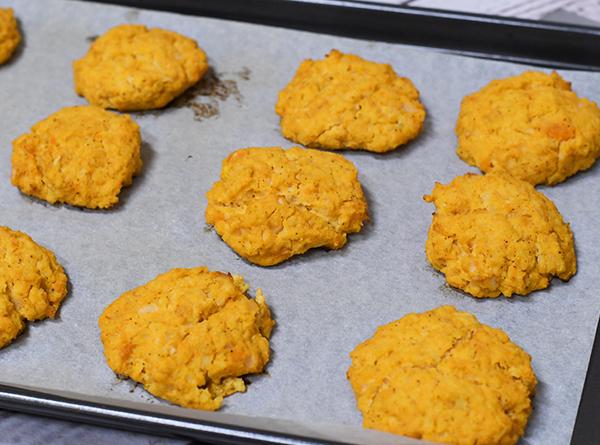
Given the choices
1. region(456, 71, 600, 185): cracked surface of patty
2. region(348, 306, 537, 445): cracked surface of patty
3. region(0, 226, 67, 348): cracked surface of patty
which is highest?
region(456, 71, 600, 185): cracked surface of patty

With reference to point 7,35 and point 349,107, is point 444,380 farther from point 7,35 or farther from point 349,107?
point 7,35

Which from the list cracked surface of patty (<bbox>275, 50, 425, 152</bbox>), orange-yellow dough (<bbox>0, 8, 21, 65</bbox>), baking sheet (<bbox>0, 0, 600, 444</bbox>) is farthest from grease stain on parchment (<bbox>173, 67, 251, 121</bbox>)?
orange-yellow dough (<bbox>0, 8, 21, 65</bbox>)

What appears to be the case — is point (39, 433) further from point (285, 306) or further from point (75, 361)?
point (285, 306)

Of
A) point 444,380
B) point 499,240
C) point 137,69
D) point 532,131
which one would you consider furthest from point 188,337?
point 532,131

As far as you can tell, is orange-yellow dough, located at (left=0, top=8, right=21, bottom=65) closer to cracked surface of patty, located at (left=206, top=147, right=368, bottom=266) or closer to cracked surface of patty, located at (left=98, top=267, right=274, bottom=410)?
cracked surface of patty, located at (left=206, top=147, right=368, bottom=266)

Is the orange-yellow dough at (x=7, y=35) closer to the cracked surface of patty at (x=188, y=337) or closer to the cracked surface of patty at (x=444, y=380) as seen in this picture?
the cracked surface of patty at (x=188, y=337)

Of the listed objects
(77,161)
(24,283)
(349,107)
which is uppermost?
(349,107)
